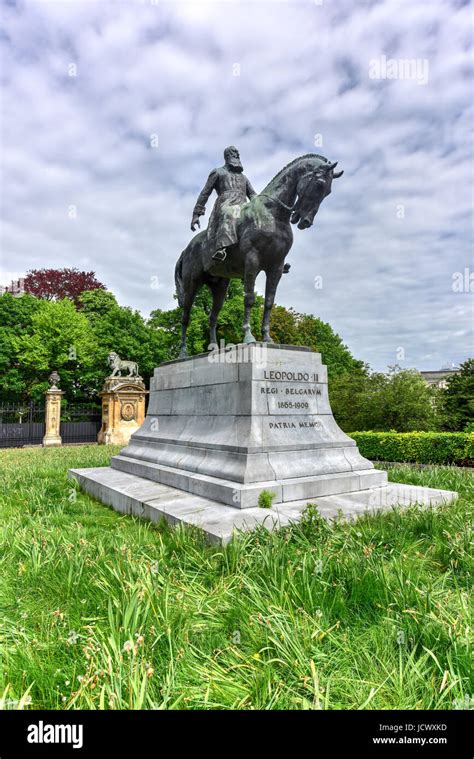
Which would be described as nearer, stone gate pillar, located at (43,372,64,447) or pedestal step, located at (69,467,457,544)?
pedestal step, located at (69,467,457,544)

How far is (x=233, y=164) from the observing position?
8.30m

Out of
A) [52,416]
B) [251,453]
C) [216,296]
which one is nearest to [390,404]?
[216,296]

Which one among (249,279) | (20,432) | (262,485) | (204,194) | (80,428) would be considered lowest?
(20,432)

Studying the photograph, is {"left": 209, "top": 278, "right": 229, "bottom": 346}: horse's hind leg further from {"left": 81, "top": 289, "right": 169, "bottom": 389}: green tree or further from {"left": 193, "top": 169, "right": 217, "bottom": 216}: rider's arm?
{"left": 81, "top": 289, "right": 169, "bottom": 389}: green tree

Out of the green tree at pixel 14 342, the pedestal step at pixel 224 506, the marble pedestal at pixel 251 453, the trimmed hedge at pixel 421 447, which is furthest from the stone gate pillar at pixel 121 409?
the pedestal step at pixel 224 506

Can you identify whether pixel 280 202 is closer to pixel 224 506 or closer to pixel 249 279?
pixel 249 279

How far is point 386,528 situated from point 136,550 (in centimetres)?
268

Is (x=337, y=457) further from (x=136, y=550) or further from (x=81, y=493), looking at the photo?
(x=81, y=493)

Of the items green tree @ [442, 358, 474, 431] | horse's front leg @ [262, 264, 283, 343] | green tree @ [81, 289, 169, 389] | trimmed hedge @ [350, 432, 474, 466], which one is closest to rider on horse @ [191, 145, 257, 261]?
horse's front leg @ [262, 264, 283, 343]

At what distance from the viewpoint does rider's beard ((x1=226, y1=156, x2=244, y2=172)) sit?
27.3 feet

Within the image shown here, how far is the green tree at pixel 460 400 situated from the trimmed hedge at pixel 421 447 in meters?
4.14

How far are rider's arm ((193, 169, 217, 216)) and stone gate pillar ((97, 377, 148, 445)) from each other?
21324mm

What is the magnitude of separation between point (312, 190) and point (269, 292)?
1914 mm

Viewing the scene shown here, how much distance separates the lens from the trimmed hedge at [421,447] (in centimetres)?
1478
